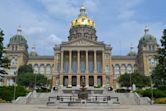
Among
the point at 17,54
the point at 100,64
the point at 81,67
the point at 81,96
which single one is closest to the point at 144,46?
the point at 100,64

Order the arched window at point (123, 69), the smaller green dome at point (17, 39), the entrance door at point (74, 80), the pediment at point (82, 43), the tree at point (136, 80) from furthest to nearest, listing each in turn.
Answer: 1. the arched window at point (123, 69)
2. the smaller green dome at point (17, 39)
3. the pediment at point (82, 43)
4. the entrance door at point (74, 80)
5. the tree at point (136, 80)

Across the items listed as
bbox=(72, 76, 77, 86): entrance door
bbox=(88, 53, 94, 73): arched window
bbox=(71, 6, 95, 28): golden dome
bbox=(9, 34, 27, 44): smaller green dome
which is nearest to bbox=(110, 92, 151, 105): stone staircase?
bbox=(88, 53, 94, 73): arched window

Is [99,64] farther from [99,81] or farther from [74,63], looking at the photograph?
[74,63]

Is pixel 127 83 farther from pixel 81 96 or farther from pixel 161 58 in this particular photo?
pixel 81 96

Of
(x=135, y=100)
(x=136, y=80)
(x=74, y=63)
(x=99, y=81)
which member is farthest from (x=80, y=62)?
(x=135, y=100)

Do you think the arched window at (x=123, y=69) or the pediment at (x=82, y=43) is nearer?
the pediment at (x=82, y=43)

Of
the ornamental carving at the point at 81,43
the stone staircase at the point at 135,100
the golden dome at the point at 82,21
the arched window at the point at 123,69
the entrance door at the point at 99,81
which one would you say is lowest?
the stone staircase at the point at 135,100

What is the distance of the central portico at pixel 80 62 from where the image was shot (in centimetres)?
8169

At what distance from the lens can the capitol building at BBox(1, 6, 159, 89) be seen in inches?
3248

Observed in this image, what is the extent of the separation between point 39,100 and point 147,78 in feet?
137

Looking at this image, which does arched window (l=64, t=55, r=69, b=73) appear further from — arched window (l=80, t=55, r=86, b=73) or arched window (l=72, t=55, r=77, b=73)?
arched window (l=80, t=55, r=86, b=73)

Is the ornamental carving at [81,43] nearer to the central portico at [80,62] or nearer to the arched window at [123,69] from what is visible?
the central portico at [80,62]

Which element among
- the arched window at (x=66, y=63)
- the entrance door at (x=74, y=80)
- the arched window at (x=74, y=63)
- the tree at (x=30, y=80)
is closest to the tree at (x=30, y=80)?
the tree at (x=30, y=80)

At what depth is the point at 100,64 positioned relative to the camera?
8500 centimetres
